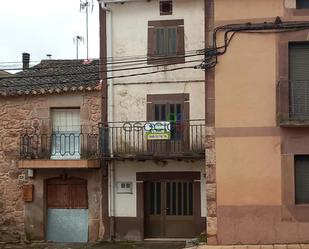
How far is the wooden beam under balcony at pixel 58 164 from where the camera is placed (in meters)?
17.8

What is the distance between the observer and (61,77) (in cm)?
1939

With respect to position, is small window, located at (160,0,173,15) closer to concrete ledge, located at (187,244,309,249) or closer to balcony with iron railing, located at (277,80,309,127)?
balcony with iron railing, located at (277,80,309,127)

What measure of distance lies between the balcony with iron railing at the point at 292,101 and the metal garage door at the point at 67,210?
296 inches

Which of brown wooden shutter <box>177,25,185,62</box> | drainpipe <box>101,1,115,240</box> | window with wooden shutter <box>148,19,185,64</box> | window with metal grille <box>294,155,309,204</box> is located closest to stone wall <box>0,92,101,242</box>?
drainpipe <box>101,1,115,240</box>

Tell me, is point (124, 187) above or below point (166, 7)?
below

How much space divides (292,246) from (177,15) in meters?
8.06

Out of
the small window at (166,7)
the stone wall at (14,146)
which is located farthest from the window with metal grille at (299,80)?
the stone wall at (14,146)

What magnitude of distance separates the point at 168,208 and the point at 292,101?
20.1ft

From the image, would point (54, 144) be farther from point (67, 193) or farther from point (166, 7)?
point (166, 7)

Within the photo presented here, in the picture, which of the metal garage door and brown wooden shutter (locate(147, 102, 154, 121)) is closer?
brown wooden shutter (locate(147, 102, 154, 121))

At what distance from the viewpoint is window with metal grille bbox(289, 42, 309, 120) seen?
46.3 ft

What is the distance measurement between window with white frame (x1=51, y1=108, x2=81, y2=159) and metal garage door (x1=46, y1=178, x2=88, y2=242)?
935mm

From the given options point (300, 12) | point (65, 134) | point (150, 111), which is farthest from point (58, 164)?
point (300, 12)

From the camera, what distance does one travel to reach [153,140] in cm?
1773
